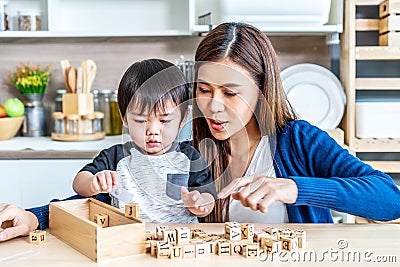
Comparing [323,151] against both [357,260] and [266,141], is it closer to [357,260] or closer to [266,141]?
[266,141]

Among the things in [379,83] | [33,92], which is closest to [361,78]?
[379,83]

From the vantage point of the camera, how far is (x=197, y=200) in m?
1.09

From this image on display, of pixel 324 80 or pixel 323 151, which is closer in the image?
pixel 323 151

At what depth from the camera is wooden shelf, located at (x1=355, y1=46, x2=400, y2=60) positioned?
2.45m

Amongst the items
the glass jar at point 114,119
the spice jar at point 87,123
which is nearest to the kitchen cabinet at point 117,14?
the glass jar at point 114,119

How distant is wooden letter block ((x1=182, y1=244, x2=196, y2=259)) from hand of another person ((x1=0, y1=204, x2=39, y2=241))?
13.4 inches

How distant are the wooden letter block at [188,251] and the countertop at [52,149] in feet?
4.63

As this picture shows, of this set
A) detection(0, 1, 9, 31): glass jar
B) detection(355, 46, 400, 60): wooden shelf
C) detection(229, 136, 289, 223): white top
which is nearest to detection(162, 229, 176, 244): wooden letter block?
detection(229, 136, 289, 223): white top

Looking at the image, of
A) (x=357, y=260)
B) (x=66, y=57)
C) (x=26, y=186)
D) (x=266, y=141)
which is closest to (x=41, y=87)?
(x=66, y=57)

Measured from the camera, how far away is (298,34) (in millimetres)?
2752

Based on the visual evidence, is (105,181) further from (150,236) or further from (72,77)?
(72,77)

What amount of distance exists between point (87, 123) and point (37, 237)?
1436 millimetres

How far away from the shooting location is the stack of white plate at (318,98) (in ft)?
8.30

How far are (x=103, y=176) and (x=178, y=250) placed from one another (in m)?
0.21
